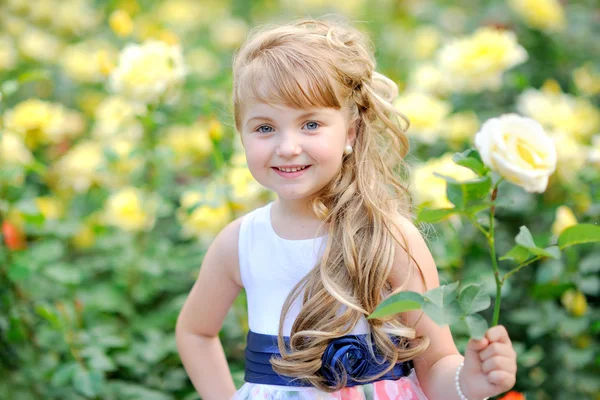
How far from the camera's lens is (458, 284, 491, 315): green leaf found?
1137 mm

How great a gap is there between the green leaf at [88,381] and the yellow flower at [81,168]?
1.07 meters

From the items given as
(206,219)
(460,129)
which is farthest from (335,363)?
(460,129)

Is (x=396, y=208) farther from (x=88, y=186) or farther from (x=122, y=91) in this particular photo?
(x=88, y=186)

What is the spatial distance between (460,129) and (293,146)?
4.44ft

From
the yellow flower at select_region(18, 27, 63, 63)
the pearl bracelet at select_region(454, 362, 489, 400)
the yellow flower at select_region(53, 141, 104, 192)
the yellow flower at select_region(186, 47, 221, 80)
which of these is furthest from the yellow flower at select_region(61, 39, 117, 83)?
the pearl bracelet at select_region(454, 362, 489, 400)

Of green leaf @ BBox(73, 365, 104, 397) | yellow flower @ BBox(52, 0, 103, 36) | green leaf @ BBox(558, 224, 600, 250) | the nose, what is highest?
yellow flower @ BBox(52, 0, 103, 36)

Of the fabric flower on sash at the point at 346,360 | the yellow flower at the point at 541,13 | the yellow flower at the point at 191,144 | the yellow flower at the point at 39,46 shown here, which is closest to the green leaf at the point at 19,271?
the yellow flower at the point at 191,144

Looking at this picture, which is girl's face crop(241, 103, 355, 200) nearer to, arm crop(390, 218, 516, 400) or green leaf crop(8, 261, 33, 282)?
arm crop(390, 218, 516, 400)

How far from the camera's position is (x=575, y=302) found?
2270 millimetres

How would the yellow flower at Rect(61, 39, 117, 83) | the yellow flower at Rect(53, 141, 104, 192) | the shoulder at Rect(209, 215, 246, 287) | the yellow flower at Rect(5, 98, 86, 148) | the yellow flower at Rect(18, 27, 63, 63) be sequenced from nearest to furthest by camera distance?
the shoulder at Rect(209, 215, 246, 287) < the yellow flower at Rect(5, 98, 86, 148) < the yellow flower at Rect(53, 141, 104, 192) < the yellow flower at Rect(61, 39, 117, 83) < the yellow flower at Rect(18, 27, 63, 63)

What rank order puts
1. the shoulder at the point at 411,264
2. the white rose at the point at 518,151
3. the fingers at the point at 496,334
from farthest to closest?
the shoulder at the point at 411,264 → the fingers at the point at 496,334 → the white rose at the point at 518,151

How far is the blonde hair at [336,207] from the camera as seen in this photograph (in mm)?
1417

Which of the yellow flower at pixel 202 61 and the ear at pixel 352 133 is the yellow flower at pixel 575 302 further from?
the yellow flower at pixel 202 61

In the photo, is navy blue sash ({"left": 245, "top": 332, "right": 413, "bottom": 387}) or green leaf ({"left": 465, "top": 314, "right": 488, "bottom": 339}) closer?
green leaf ({"left": 465, "top": 314, "right": 488, "bottom": 339})
